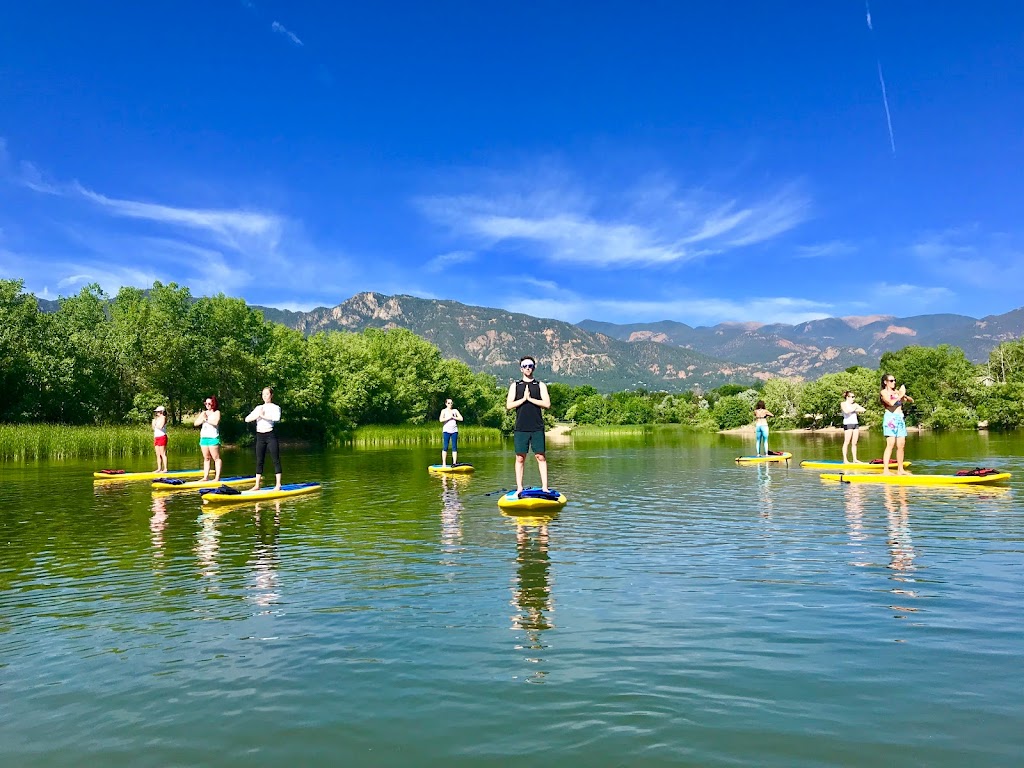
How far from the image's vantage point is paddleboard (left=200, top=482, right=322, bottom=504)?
715 inches

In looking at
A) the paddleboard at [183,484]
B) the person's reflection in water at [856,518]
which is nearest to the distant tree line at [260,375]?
the paddleboard at [183,484]

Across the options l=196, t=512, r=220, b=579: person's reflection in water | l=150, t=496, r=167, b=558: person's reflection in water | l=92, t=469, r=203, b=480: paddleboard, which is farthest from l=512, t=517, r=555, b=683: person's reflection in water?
l=92, t=469, r=203, b=480: paddleboard

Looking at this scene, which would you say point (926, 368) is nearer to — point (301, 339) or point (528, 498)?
point (301, 339)

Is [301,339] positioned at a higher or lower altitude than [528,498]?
higher

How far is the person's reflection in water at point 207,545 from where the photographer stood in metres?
10.8

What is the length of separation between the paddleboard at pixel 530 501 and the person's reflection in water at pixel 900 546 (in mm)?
7179

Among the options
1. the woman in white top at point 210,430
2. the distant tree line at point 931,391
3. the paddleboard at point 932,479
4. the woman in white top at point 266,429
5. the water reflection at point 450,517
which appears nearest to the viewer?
the water reflection at point 450,517

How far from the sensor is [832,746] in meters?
4.70

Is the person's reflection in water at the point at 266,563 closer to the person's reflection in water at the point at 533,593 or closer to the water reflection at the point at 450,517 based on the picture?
the water reflection at the point at 450,517

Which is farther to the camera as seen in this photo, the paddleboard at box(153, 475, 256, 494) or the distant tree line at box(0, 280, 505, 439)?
the distant tree line at box(0, 280, 505, 439)

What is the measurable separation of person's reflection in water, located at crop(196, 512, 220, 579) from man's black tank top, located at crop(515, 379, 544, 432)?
275 inches

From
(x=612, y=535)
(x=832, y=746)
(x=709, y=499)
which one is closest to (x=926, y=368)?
(x=709, y=499)

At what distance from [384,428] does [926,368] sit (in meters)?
86.7

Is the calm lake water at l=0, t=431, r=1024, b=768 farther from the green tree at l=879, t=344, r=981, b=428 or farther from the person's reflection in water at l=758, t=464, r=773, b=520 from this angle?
the green tree at l=879, t=344, r=981, b=428
